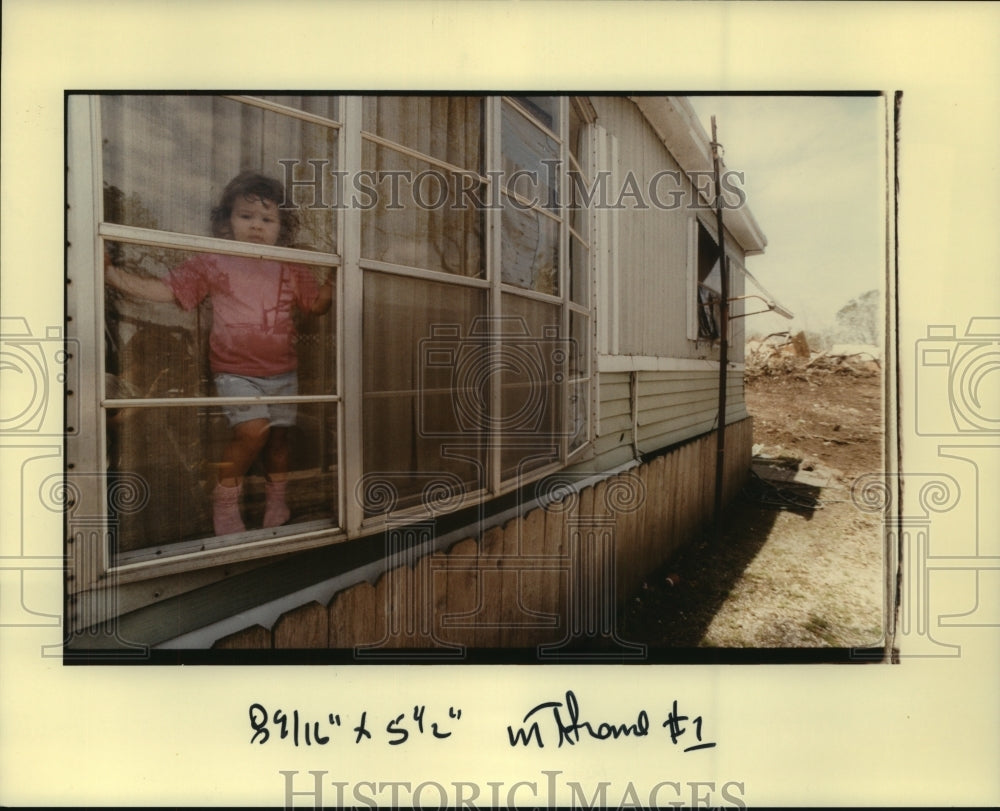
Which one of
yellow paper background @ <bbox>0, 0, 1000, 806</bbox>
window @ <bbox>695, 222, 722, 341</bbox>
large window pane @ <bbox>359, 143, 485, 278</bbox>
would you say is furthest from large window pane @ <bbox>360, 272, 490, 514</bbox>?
window @ <bbox>695, 222, 722, 341</bbox>

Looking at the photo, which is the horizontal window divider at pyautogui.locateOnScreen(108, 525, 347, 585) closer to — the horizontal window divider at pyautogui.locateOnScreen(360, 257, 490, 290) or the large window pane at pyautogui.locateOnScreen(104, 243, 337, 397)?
the large window pane at pyautogui.locateOnScreen(104, 243, 337, 397)

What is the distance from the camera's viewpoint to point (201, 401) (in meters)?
1.58

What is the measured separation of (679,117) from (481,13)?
103 cm

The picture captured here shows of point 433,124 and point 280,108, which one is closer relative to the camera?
point 280,108

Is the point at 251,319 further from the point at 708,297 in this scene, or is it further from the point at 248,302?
the point at 708,297

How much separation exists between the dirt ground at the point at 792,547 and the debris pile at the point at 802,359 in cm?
1

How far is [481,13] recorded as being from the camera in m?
1.83

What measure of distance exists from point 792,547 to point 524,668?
5.38ft

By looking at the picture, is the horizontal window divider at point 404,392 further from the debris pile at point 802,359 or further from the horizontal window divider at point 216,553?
the debris pile at point 802,359

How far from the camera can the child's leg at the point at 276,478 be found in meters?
1.68

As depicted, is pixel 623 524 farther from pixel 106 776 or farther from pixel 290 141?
pixel 106 776

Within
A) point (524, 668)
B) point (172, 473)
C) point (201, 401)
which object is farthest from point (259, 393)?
point (524, 668)

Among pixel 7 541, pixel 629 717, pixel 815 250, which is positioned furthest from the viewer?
pixel 815 250

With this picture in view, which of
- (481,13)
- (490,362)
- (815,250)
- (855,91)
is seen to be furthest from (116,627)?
(855,91)
